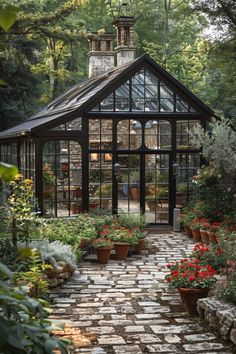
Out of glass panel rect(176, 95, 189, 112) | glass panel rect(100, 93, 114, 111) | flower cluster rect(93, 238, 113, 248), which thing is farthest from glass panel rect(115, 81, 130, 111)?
flower cluster rect(93, 238, 113, 248)

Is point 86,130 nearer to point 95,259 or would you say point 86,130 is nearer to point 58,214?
point 58,214

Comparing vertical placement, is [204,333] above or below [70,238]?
below

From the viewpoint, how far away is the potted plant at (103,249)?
35.2 ft

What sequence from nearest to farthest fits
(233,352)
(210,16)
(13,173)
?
(13,173), (233,352), (210,16)

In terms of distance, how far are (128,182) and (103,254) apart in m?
4.38

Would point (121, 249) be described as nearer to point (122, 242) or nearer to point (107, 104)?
point (122, 242)

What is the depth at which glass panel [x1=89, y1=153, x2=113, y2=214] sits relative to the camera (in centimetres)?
1466

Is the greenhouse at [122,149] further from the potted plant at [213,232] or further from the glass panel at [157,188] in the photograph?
the potted plant at [213,232]

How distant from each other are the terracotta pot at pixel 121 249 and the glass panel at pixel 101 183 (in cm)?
338

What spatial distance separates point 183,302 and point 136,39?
24.5 m

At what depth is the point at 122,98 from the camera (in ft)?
49.0

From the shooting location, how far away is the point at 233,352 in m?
5.70

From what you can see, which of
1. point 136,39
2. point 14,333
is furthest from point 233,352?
point 136,39

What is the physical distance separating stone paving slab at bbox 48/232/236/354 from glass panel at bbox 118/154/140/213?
389cm
